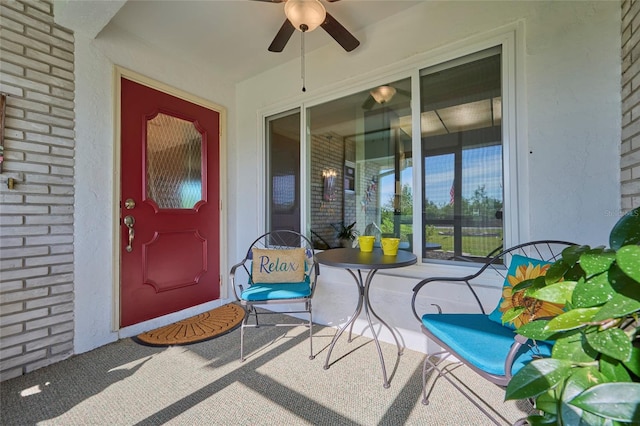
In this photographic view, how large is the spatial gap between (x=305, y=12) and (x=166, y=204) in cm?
210

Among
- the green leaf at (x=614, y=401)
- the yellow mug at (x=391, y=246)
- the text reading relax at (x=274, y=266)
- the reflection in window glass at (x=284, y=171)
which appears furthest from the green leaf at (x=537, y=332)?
the reflection in window glass at (x=284, y=171)

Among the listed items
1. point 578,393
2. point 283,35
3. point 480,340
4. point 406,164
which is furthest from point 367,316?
point 283,35

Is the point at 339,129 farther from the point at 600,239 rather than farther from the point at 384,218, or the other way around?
the point at 600,239

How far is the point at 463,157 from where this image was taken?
203 centimetres

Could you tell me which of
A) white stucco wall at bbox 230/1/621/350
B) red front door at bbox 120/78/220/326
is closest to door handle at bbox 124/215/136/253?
red front door at bbox 120/78/220/326

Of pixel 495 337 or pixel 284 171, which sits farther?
pixel 284 171

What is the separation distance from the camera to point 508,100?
1.82 m

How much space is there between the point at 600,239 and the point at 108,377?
124 inches

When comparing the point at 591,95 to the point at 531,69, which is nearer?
the point at 591,95

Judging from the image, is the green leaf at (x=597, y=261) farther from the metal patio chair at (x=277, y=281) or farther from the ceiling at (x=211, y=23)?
the ceiling at (x=211, y=23)

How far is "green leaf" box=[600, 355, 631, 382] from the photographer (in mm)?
439

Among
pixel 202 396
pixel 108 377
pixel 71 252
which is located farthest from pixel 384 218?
pixel 71 252

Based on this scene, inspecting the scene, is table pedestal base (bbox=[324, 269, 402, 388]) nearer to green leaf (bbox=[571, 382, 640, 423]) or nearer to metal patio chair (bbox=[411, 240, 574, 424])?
metal patio chair (bbox=[411, 240, 574, 424])

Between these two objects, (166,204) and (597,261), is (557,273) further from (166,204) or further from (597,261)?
(166,204)
